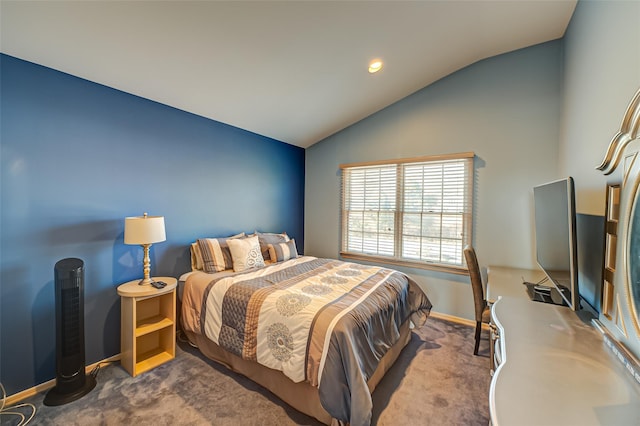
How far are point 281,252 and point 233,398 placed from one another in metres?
1.64

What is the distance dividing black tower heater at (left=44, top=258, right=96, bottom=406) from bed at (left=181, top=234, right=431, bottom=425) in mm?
783

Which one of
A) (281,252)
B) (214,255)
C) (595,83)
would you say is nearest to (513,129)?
(595,83)

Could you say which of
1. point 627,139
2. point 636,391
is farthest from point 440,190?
point 636,391

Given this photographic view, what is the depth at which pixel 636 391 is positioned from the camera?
86 centimetres

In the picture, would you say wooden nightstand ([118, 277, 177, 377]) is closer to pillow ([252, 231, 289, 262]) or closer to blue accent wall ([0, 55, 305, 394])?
blue accent wall ([0, 55, 305, 394])

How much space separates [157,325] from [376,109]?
12.2 feet

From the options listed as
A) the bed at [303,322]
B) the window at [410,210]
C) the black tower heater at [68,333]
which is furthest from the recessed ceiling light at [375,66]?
the black tower heater at [68,333]

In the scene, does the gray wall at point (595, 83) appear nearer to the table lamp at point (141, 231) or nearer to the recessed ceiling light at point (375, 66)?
the recessed ceiling light at point (375, 66)

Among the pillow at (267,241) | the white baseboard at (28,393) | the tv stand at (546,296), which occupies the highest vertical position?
the pillow at (267,241)

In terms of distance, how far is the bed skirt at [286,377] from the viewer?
1735 mm

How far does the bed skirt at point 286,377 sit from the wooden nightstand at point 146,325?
0.26 meters

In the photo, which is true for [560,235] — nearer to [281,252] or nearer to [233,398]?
[233,398]

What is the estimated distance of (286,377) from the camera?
186cm

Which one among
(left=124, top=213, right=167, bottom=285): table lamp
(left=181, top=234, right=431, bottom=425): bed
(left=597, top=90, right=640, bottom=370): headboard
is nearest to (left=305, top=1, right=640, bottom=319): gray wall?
(left=597, top=90, right=640, bottom=370): headboard
